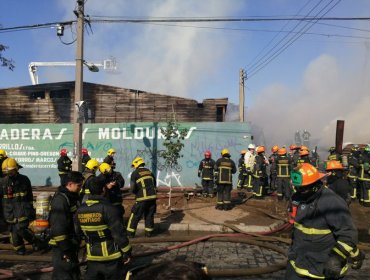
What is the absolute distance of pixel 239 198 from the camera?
13859mm

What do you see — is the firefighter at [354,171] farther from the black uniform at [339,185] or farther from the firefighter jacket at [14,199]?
the firefighter jacket at [14,199]

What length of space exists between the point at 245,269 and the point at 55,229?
10.4 feet

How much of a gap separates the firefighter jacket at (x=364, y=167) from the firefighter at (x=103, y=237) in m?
10.6

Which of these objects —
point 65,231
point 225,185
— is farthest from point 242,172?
point 65,231

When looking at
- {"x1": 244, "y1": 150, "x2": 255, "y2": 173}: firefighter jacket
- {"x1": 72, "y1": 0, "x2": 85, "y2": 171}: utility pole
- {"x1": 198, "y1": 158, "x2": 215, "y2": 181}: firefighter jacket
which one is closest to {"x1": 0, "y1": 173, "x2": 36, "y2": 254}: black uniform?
{"x1": 72, "y1": 0, "x2": 85, "y2": 171}: utility pole

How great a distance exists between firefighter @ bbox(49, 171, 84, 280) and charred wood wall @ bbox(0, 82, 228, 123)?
1634cm

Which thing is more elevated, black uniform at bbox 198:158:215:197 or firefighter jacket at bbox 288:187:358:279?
firefighter jacket at bbox 288:187:358:279

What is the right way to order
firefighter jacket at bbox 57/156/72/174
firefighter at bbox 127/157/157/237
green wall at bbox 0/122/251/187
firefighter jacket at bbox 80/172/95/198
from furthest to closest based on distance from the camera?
green wall at bbox 0/122/251/187, firefighter jacket at bbox 57/156/72/174, firefighter at bbox 127/157/157/237, firefighter jacket at bbox 80/172/95/198

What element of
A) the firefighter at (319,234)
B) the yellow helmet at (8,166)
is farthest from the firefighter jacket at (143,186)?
the firefighter at (319,234)

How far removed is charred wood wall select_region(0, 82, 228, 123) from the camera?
21.3m

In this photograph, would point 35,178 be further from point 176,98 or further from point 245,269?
point 245,269

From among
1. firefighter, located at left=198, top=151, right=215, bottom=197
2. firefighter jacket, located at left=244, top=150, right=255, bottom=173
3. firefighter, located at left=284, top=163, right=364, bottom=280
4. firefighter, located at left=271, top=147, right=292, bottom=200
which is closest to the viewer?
firefighter, located at left=284, top=163, right=364, bottom=280

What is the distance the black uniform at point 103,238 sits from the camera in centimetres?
427

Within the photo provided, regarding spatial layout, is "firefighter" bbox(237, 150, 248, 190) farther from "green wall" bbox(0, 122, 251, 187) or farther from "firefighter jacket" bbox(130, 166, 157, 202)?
"firefighter jacket" bbox(130, 166, 157, 202)
